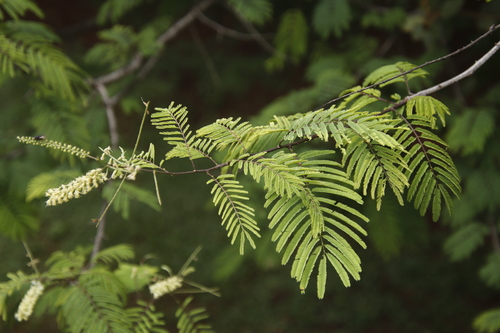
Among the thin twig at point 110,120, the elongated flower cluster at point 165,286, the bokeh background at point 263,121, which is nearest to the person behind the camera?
the elongated flower cluster at point 165,286

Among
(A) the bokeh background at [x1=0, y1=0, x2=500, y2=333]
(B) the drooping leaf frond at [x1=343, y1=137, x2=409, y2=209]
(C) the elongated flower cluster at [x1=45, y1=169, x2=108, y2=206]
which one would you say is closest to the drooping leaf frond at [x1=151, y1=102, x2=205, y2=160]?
(C) the elongated flower cluster at [x1=45, y1=169, x2=108, y2=206]

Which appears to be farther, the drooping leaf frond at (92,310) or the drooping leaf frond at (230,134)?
the drooping leaf frond at (92,310)

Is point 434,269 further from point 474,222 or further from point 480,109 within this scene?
point 480,109

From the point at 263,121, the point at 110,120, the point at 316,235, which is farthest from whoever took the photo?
the point at 110,120

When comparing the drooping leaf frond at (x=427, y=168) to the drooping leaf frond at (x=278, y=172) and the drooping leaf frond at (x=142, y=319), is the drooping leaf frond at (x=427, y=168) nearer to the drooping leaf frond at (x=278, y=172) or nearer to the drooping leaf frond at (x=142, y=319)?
the drooping leaf frond at (x=278, y=172)

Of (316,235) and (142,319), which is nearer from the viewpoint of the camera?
(316,235)

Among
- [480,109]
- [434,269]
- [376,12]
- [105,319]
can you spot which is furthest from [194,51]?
[105,319]

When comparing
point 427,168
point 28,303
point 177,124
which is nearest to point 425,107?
point 427,168

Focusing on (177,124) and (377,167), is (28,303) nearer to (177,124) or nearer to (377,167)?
(177,124)

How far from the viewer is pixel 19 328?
4828 millimetres

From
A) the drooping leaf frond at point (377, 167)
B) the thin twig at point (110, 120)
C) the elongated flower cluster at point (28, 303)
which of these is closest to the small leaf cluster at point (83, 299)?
the elongated flower cluster at point (28, 303)

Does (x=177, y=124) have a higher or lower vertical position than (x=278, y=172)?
higher

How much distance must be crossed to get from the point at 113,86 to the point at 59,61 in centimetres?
152

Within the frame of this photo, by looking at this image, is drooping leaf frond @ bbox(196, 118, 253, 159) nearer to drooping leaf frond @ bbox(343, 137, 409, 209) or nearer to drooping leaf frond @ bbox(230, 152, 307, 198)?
drooping leaf frond @ bbox(230, 152, 307, 198)
